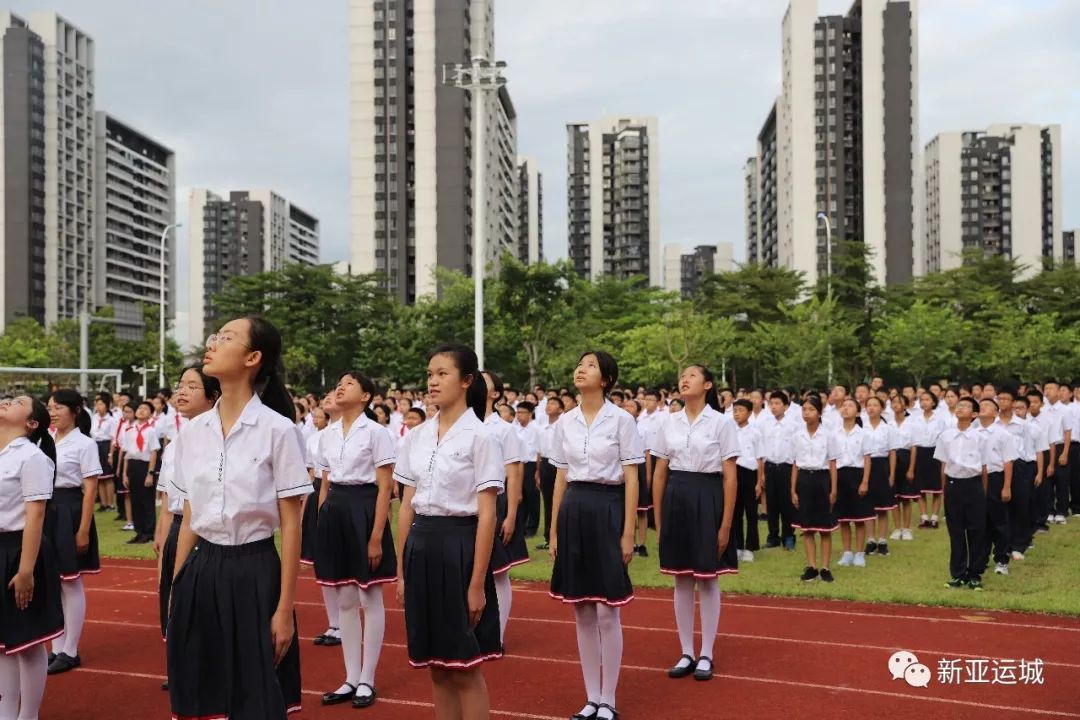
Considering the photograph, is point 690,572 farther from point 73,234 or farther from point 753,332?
point 73,234

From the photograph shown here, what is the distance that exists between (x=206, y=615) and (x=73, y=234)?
91.4 meters

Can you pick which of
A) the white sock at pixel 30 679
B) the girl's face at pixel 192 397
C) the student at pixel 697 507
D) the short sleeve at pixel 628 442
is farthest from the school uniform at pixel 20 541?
the student at pixel 697 507

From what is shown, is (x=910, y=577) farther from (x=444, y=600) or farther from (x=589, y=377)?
(x=444, y=600)

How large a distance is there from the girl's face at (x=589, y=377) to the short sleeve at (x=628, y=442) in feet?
0.73

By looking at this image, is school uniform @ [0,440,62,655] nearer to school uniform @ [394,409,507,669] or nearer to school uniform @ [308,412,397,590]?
school uniform @ [308,412,397,590]

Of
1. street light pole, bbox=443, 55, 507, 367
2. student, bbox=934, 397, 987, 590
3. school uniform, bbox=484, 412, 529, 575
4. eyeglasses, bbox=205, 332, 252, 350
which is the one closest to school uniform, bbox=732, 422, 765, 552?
student, bbox=934, 397, 987, 590

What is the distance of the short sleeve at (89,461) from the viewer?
20.4 ft

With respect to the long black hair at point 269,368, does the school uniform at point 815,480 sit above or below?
below

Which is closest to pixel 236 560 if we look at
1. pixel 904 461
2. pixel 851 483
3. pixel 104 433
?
pixel 851 483

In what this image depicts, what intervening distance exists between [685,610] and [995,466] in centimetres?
417

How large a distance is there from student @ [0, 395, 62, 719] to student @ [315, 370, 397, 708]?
1.49 metres

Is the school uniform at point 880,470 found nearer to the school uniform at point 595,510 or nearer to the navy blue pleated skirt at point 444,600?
the school uniform at point 595,510

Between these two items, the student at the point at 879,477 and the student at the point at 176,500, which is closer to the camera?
the student at the point at 176,500

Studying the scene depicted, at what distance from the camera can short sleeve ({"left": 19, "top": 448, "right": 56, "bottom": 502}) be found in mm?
4738
